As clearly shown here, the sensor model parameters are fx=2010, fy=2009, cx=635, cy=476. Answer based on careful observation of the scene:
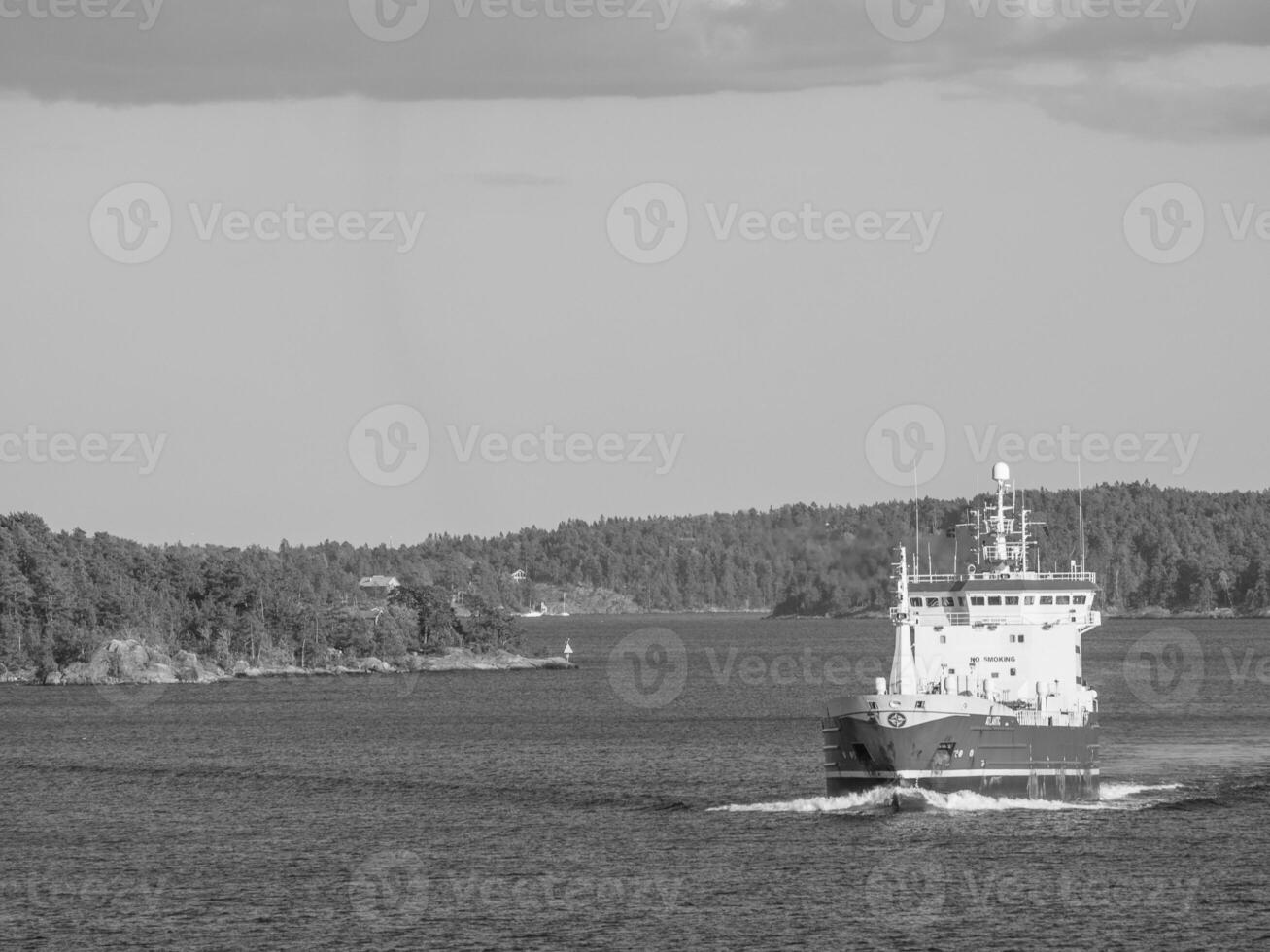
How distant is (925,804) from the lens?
74.7m

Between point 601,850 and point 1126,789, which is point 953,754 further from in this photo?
Answer: point 1126,789

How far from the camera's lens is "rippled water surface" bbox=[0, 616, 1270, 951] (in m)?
57.2

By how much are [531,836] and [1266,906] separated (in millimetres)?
27978

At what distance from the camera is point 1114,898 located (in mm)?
60562

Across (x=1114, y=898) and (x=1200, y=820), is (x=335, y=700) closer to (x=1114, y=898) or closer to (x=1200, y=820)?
(x=1200, y=820)

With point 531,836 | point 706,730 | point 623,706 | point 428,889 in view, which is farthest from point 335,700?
point 428,889
